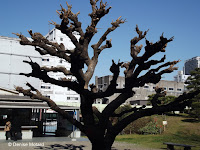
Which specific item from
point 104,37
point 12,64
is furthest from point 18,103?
point 12,64

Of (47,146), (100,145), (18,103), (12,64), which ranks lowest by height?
(47,146)

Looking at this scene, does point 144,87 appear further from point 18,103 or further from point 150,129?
point 18,103

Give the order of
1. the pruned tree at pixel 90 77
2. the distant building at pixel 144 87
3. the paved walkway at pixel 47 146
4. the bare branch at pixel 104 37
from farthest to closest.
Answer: the distant building at pixel 144 87 < the paved walkway at pixel 47 146 < the bare branch at pixel 104 37 < the pruned tree at pixel 90 77

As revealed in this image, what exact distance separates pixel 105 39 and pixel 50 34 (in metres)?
82.2

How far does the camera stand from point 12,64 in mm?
43469

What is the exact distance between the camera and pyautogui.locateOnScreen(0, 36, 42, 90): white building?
4212 centimetres

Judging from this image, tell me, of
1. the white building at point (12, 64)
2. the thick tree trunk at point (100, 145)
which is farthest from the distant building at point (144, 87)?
the thick tree trunk at point (100, 145)

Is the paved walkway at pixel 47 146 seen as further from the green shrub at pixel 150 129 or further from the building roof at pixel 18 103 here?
the green shrub at pixel 150 129

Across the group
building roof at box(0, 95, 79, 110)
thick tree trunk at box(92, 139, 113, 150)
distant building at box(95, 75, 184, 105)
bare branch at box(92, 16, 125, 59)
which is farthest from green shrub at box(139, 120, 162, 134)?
distant building at box(95, 75, 184, 105)

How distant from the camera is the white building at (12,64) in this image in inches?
1658

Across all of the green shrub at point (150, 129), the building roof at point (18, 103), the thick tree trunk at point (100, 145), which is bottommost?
the green shrub at point (150, 129)

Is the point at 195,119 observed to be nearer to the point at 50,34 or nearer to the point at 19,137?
the point at 19,137

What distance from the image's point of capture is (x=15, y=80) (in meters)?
42.2

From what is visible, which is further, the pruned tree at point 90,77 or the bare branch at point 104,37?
the bare branch at point 104,37
